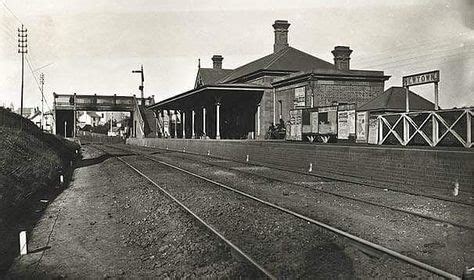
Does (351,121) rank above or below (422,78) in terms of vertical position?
below

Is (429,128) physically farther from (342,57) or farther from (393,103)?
(342,57)

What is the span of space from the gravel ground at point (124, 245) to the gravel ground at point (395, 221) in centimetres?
227

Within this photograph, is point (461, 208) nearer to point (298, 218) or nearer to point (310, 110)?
point (298, 218)

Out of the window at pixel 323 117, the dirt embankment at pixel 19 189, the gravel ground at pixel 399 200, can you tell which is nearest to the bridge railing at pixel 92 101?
the dirt embankment at pixel 19 189

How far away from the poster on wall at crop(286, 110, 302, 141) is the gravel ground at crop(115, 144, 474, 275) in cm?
1156

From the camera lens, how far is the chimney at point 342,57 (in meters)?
36.2

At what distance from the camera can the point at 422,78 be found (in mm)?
14344

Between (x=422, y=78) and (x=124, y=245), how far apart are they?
468 inches

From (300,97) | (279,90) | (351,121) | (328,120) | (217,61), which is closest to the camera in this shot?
(351,121)

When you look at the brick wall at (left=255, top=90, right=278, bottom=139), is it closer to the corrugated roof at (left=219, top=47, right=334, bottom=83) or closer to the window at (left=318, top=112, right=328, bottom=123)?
the corrugated roof at (left=219, top=47, right=334, bottom=83)

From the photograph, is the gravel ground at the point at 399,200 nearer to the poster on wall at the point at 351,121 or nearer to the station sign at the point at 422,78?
the station sign at the point at 422,78

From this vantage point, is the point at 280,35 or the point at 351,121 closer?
the point at 351,121

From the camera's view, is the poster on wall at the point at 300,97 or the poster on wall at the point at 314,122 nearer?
the poster on wall at the point at 314,122

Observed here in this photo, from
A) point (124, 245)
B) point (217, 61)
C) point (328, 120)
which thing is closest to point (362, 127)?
point (328, 120)
